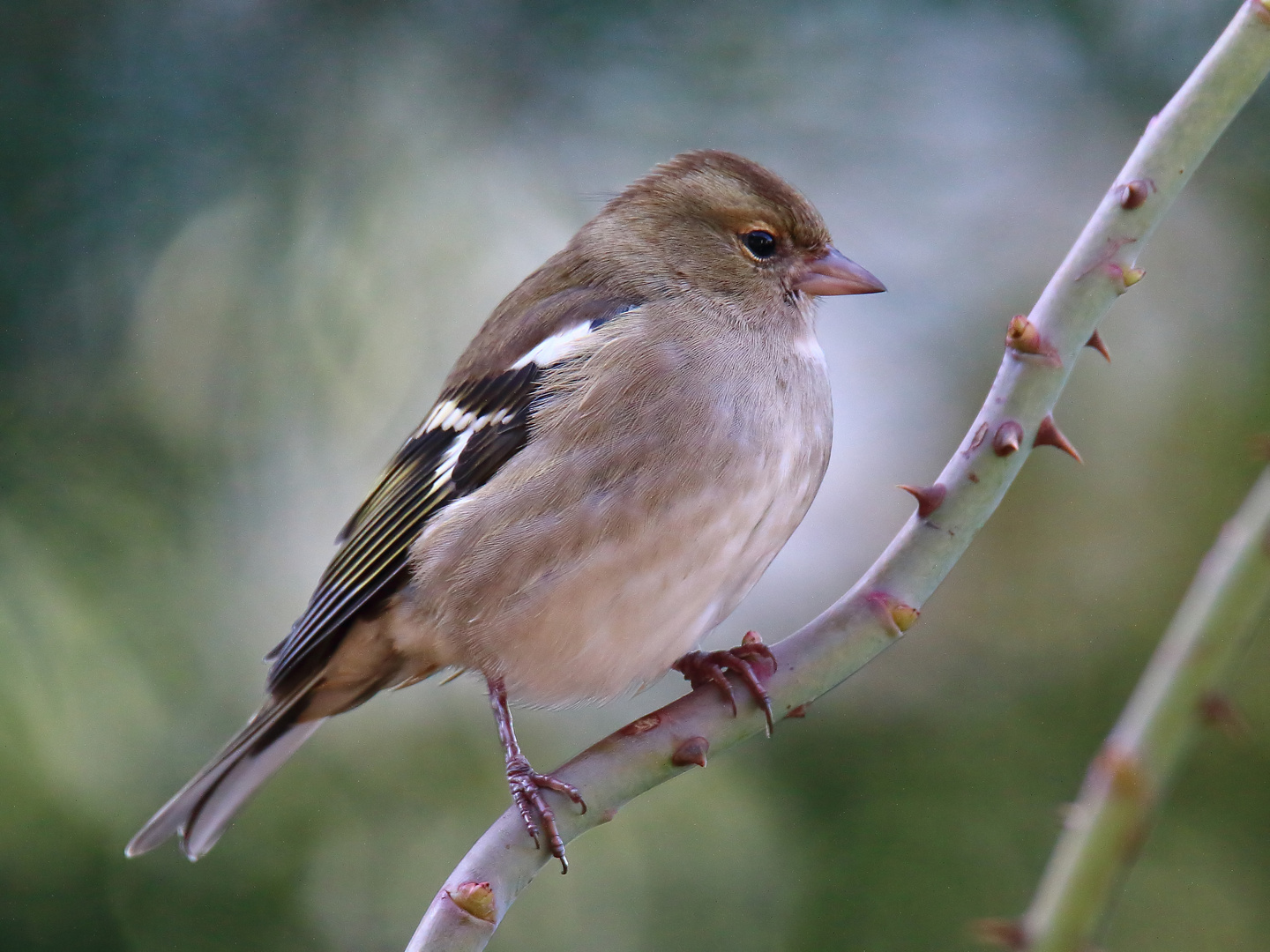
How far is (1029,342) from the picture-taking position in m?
1.34

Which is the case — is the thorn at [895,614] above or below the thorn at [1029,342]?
below

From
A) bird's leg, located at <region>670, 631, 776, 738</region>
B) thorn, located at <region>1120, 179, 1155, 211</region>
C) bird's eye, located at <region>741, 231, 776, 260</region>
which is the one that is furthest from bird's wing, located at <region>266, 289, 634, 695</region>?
thorn, located at <region>1120, 179, 1155, 211</region>

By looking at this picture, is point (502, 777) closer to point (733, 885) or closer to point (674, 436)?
point (733, 885)

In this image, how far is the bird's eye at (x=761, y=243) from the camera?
2.37 meters

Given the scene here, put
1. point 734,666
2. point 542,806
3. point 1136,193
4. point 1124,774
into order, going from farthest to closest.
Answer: point 734,666
point 542,806
point 1136,193
point 1124,774

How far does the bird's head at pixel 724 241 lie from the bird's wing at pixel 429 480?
164mm

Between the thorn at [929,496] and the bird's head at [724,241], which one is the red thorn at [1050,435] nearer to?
the thorn at [929,496]

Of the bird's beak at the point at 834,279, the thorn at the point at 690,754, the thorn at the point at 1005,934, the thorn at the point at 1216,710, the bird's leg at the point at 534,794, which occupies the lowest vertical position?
the bird's leg at the point at 534,794

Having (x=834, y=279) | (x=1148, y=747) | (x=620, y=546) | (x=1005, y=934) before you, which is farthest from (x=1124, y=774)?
(x=834, y=279)

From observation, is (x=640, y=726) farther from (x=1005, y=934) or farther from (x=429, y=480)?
(x=429, y=480)

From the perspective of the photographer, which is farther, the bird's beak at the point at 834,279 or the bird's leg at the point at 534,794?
the bird's beak at the point at 834,279

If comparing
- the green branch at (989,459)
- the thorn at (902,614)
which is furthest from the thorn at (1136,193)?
the thorn at (902,614)

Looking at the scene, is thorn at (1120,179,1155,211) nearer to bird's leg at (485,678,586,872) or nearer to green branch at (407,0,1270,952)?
green branch at (407,0,1270,952)

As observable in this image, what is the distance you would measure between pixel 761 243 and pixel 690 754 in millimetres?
1282
